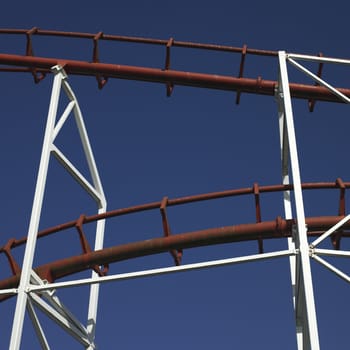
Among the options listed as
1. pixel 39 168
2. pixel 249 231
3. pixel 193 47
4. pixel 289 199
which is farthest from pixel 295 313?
pixel 193 47

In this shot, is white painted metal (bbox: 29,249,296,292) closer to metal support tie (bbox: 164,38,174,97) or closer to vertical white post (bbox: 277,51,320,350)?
vertical white post (bbox: 277,51,320,350)

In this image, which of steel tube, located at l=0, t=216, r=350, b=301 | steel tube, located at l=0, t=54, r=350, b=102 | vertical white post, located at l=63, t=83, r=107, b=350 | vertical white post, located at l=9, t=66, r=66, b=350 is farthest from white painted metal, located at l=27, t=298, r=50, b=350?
steel tube, located at l=0, t=54, r=350, b=102

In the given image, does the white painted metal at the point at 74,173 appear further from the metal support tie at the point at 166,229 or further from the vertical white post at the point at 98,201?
the metal support tie at the point at 166,229

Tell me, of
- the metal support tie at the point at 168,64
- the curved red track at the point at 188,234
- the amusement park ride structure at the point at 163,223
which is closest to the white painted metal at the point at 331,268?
the amusement park ride structure at the point at 163,223

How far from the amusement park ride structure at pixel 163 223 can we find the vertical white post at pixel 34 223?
0.04 ft

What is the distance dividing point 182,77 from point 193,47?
561 millimetres

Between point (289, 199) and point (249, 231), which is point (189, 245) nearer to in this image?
point (249, 231)

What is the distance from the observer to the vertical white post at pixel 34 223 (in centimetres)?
782

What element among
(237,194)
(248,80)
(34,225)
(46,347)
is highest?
(248,80)

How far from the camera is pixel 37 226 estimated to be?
8.84 m

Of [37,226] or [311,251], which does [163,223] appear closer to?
[37,226]

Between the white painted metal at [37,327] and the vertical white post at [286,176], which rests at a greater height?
the vertical white post at [286,176]

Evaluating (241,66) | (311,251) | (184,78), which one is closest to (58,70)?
(184,78)

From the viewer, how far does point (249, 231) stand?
9.21m
